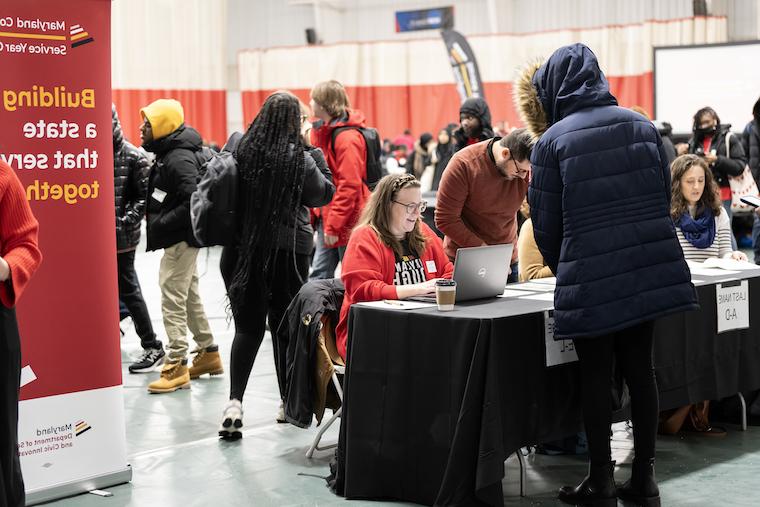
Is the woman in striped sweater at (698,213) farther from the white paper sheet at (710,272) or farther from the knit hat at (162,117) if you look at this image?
the knit hat at (162,117)

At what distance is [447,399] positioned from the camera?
3.03m

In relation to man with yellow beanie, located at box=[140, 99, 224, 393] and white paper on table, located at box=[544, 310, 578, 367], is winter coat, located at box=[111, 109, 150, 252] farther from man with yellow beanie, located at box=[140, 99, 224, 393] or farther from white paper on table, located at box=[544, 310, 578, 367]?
white paper on table, located at box=[544, 310, 578, 367]

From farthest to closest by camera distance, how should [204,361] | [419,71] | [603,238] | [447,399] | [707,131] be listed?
[419,71], [707,131], [204,361], [447,399], [603,238]

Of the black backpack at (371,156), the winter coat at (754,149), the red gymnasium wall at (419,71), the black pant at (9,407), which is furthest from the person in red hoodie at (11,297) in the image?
the red gymnasium wall at (419,71)

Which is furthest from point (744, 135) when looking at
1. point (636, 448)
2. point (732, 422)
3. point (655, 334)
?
point (636, 448)

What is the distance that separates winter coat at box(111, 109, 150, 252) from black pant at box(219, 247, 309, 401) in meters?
1.37

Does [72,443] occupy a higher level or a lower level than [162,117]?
lower

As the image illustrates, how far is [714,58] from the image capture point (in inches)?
460

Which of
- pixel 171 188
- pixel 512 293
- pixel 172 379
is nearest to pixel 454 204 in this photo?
pixel 512 293

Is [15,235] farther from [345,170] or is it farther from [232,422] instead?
[345,170]

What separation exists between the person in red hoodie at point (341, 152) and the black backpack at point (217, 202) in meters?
1.14

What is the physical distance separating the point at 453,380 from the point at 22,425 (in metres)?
1.39

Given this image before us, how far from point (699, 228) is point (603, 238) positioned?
1.71m

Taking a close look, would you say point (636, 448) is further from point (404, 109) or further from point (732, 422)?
point (404, 109)
